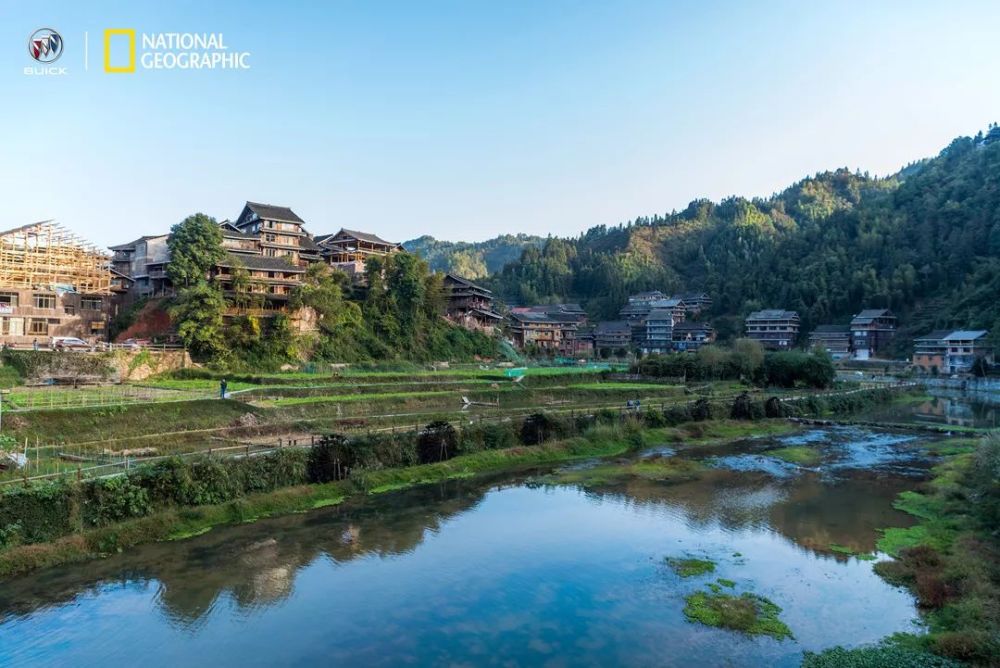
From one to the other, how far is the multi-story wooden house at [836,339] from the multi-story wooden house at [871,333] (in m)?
0.97

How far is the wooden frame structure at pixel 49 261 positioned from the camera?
4328 cm

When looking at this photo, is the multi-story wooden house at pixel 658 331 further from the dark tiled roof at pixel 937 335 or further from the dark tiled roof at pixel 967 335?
the dark tiled roof at pixel 967 335

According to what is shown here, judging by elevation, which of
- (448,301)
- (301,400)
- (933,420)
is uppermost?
(448,301)

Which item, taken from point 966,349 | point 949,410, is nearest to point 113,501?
point 949,410

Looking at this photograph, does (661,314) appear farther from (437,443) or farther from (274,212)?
(437,443)

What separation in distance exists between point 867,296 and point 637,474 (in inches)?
3768

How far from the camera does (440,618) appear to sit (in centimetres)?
1534

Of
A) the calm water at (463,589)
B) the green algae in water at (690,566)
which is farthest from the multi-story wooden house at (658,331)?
the green algae in water at (690,566)

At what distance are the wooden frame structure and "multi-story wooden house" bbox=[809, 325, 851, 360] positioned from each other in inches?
3751

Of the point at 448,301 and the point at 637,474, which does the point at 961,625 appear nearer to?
the point at 637,474

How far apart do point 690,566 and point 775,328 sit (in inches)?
3842

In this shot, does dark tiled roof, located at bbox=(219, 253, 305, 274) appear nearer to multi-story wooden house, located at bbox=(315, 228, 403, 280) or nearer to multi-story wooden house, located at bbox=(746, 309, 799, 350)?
multi-story wooden house, located at bbox=(315, 228, 403, 280)

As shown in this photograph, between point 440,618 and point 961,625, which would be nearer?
point 961,625

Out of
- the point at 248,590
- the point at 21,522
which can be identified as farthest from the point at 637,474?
the point at 21,522
